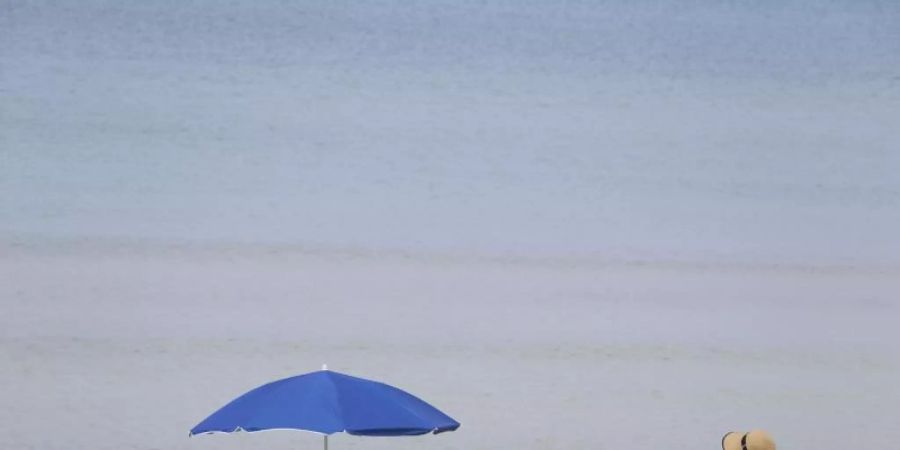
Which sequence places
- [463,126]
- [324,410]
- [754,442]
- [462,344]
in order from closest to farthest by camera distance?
[324,410], [754,442], [462,344], [463,126]

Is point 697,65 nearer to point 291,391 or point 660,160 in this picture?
point 660,160

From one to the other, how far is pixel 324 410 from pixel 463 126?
285cm

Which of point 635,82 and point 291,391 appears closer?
point 291,391

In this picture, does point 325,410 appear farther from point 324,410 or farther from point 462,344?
point 462,344

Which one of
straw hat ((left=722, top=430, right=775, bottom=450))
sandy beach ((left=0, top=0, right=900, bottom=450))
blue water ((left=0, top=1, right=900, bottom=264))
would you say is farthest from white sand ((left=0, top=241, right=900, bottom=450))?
straw hat ((left=722, top=430, right=775, bottom=450))

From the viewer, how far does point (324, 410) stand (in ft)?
15.6

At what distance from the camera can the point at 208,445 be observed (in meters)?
7.03

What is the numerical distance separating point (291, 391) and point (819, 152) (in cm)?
378

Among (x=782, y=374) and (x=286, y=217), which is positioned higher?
(x=286, y=217)

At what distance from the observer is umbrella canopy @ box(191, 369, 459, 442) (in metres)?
4.71

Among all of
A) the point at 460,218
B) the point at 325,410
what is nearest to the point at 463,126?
the point at 460,218

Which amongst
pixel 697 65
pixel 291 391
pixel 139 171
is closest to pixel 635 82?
pixel 697 65

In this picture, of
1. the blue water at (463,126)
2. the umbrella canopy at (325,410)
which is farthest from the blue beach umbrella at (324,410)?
the blue water at (463,126)

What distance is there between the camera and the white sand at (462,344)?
6.98 m
